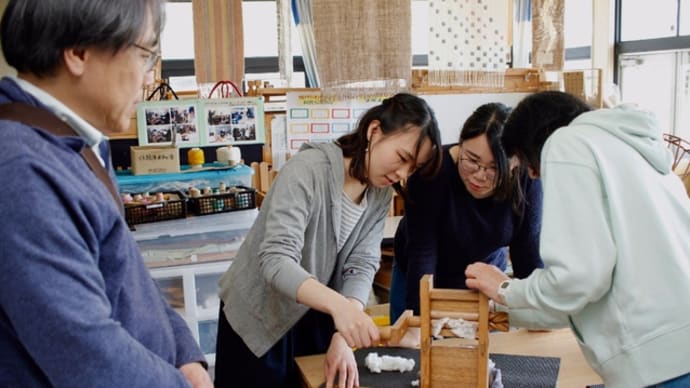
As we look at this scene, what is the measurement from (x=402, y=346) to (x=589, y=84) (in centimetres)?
243

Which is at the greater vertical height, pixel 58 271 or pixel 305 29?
pixel 305 29

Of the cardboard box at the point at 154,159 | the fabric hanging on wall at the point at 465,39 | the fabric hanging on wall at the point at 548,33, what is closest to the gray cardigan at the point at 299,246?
the cardboard box at the point at 154,159

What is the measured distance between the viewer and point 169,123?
2793 mm

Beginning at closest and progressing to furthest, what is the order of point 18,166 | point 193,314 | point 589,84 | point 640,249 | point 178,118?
point 18,166
point 640,249
point 193,314
point 178,118
point 589,84

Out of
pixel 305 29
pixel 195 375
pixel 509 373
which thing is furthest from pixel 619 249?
pixel 305 29

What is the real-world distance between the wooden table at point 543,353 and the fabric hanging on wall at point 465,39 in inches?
67.3

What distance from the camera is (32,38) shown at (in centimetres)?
72

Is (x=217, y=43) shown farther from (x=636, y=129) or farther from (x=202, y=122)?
(x=636, y=129)

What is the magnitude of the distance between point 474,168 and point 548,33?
2108 millimetres

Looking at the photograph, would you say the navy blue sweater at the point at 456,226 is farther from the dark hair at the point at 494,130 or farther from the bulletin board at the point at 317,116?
the bulletin board at the point at 317,116

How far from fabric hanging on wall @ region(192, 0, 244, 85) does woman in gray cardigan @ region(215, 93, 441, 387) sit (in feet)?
6.51

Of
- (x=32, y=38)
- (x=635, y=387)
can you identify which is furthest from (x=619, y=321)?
(x=32, y=38)

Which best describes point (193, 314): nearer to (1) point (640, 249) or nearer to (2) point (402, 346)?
(2) point (402, 346)

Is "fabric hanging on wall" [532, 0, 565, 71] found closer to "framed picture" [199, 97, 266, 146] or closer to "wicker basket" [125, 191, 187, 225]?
"framed picture" [199, 97, 266, 146]
